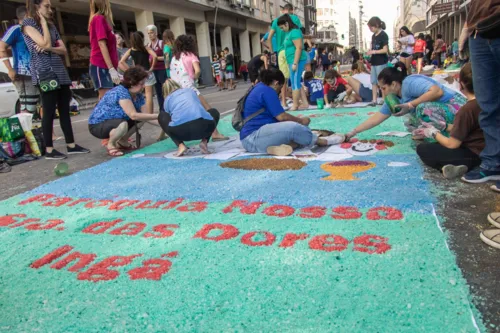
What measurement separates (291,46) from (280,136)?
162 inches

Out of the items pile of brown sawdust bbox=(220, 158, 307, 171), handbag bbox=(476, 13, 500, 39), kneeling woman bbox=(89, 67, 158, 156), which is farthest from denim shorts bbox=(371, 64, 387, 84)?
handbag bbox=(476, 13, 500, 39)

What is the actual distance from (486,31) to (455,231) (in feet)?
4.05

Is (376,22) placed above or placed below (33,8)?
below

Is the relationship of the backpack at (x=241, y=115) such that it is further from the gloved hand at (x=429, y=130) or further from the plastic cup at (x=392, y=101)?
the gloved hand at (x=429, y=130)

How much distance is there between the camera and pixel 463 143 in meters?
3.18

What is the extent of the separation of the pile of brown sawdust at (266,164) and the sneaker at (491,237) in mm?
1911

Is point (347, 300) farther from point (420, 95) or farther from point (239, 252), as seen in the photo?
point (420, 95)

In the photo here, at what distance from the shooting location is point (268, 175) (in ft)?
11.9

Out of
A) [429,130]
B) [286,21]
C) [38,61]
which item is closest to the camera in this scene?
[429,130]

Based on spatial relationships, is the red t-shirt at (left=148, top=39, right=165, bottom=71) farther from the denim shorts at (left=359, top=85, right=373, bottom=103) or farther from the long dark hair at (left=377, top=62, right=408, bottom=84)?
the denim shorts at (left=359, top=85, right=373, bottom=103)

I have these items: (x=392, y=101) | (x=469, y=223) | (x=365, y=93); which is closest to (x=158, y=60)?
(x=392, y=101)

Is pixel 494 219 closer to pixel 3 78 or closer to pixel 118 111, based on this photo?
pixel 118 111

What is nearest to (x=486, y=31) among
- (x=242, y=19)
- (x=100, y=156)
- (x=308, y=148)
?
(x=308, y=148)

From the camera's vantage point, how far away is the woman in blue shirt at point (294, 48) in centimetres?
757
